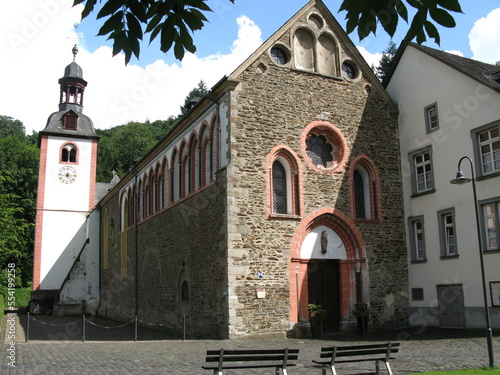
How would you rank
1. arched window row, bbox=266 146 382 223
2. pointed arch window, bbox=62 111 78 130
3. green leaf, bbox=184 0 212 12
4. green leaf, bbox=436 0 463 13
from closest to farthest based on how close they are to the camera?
green leaf, bbox=436 0 463 13 < green leaf, bbox=184 0 212 12 < arched window row, bbox=266 146 382 223 < pointed arch window, bbox=62 111 78 130

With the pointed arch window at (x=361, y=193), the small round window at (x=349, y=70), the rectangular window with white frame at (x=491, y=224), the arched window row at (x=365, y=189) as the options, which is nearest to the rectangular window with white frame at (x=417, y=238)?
the arched window row at (x=365, y=189)

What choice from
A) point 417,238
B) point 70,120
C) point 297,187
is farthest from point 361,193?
point 70,120

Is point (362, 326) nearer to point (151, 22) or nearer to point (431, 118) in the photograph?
point (431, 118)

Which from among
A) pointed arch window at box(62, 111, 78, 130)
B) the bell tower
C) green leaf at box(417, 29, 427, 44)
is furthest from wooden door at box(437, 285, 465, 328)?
pointed arch window at box(62, 111, 78, 130)

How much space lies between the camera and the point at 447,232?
60.3 ft

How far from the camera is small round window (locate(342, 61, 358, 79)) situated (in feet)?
65.4

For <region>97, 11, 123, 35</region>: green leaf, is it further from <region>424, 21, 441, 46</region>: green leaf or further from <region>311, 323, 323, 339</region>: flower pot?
<region>311, 323, 323, 339</region>: flower pot

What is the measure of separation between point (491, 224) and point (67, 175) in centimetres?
3271

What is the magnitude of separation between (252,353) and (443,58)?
14719 millimetres

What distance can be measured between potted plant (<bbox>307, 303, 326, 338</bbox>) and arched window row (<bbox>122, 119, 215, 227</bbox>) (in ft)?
18.4

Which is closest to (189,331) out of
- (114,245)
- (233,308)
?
(233,308)

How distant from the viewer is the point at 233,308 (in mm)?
15898

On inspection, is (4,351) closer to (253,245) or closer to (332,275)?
(253,245)

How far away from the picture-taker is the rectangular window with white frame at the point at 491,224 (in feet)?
53.7
